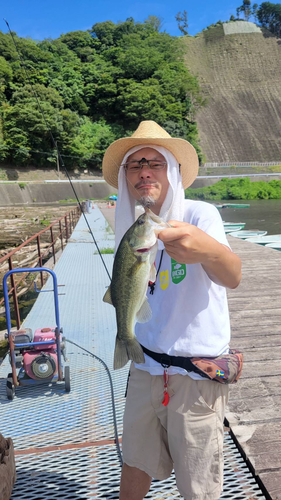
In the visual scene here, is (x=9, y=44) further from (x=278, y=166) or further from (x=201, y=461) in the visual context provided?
(x=201, y=461)

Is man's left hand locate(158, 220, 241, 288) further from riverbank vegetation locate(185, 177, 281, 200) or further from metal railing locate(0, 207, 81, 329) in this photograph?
riverbank vegetation locate(185, 177, 281, 200)

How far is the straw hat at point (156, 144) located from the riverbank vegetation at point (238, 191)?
1605 inches

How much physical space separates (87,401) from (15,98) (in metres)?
62.7

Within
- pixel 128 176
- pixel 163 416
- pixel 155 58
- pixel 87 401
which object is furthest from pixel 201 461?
pixel 155 58

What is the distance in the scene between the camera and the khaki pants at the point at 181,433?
1.48 meters

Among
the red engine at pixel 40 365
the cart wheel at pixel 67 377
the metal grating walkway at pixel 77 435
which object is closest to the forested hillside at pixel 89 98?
the metal grating walkway at pixel 77 435

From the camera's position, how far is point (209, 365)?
4.84ft

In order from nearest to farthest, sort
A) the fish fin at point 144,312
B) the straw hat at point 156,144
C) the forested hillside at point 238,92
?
the fish fin at point 144,312 → the straw hat at point 156,144 → the forested hillside at point 238,92

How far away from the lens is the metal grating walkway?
2.17 meters

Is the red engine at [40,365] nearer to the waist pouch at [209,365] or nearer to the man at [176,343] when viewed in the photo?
the man at [176,343]

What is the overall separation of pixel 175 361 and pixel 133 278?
416 millimetres

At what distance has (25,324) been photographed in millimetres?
4715

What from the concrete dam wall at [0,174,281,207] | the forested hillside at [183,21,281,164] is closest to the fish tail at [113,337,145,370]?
the concrete dam wall at [0,174,281,207]

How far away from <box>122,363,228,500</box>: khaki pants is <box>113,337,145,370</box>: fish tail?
17 centimetres
